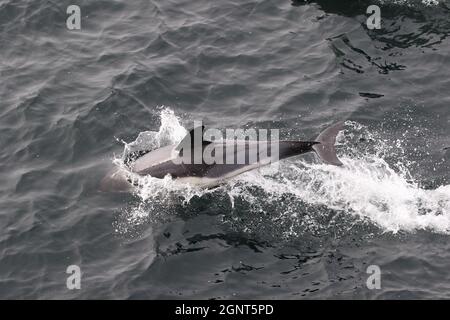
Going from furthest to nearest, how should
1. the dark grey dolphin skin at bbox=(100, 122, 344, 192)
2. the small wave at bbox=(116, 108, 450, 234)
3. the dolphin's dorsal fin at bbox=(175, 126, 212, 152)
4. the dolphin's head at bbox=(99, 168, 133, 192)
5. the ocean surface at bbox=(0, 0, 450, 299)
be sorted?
the dolphin's head at bbox=(99, 168, 133, 192) → the dark grey dolphin skin at bbox=(100, 122, 344, 192) → the dolphin's dorsal fin at bbox=(175, 126, 212, 152) → the small wave at bbox=(116, 108, 450, 234) → the ocean surface at bbox=(0, 0, 450, 299)

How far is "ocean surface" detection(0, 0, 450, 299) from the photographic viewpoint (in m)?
14.8

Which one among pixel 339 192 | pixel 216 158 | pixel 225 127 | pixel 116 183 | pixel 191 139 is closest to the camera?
pixel 191 139

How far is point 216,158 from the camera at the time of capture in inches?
655

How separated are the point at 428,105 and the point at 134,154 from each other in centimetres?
753

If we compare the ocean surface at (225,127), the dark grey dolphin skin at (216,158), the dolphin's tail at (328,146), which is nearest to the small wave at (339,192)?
the ocean surface at (225,127)

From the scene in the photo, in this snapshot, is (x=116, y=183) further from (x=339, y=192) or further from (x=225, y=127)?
(x=339, y=192)

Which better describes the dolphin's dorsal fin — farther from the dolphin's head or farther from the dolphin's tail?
the dolphin's tail

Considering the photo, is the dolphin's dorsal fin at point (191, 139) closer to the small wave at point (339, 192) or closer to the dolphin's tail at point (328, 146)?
the small wave at point (339, 192)

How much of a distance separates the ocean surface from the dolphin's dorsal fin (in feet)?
3.05

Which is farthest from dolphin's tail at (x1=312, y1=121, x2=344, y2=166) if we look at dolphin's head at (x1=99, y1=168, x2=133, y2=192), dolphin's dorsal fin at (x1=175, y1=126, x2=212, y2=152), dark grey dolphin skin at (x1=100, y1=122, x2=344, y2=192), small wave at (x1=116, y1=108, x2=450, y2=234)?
dolphin's head at (x1=99, y1=168, x2=133, y2=192)

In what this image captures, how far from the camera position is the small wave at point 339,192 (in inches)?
618

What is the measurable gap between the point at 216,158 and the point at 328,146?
8.12 ft

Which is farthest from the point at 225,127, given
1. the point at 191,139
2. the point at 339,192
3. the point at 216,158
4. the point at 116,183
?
the point at 339,192

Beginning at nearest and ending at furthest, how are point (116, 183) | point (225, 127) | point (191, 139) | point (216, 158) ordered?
point (191, 139), point (216, 158), point (116, 183), point (225, 127)
